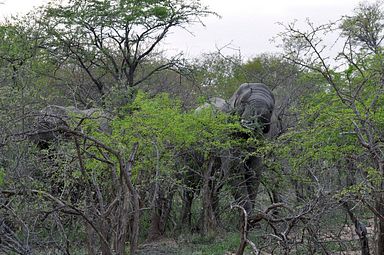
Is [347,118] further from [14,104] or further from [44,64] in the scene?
[44,64]

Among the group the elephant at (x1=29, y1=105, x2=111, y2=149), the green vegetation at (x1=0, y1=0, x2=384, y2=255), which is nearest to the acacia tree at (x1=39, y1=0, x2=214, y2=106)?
the green vegetation at (x1=0, y1=0, x2=384, y2=255)

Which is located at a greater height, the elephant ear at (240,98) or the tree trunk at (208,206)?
the elephant ear at (240,98)

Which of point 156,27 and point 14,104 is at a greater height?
point 156,27

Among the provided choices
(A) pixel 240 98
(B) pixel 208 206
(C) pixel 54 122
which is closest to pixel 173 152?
(B) pixel 208 206

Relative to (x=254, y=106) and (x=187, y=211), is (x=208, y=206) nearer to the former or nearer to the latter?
(x=187, y=211)

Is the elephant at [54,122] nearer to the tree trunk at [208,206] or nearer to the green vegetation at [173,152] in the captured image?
the green vegetation at [173,152]

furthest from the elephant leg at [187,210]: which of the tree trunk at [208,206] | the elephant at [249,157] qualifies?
the tree trunk at [208,206]

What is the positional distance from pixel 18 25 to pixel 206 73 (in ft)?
18.6

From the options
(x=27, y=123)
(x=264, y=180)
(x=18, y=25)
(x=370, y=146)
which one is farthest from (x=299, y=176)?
(x=18, y=25)

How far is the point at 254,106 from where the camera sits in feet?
39.4

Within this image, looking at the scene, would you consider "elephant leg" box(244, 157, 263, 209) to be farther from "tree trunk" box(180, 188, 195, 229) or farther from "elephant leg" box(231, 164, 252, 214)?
"tree trunk" box(180, 188, 195, 229)

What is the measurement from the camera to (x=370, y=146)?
6289mm

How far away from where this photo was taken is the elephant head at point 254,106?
1166 cm

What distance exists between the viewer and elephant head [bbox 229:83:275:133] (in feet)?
38.3
